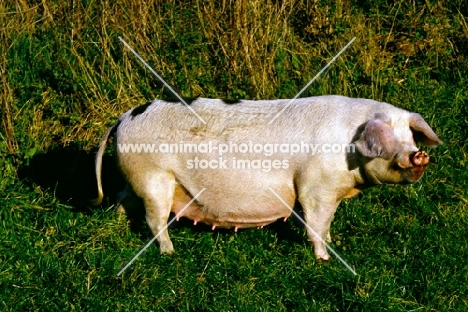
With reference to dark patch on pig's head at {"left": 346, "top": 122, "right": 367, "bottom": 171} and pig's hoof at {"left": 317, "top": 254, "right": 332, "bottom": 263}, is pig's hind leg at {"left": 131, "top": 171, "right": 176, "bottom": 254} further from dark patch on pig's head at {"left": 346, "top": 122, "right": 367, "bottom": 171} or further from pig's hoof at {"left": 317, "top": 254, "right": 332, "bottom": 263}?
dark patch on pig's head at {"left": 346, "top": 122, "right": 367, "bottom": 171}

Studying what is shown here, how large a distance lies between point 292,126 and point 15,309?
6.73 feet

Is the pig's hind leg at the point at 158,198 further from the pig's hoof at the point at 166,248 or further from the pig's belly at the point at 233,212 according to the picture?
the pig's belly at the point at 233,212

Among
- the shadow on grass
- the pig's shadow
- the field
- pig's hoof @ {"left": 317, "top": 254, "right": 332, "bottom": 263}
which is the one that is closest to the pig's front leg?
pig's hoof @ {"left": 317, "top": 254, "right": 332, "bottom": 263}

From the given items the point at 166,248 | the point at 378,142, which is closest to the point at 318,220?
the point at 378,142

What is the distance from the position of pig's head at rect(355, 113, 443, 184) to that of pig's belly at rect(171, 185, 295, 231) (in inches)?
22.8

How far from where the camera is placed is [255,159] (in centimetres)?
519

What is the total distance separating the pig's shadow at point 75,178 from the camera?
19.8 ft

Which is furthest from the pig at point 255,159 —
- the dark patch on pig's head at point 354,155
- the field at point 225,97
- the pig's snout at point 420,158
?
the field at point 225,97

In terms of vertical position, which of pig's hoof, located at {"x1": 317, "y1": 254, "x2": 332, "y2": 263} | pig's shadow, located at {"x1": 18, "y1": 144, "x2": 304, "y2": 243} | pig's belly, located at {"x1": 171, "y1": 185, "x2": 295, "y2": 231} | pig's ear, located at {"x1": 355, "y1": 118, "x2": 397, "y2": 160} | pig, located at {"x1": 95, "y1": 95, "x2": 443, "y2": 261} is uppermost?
pig's ear, located at {"x1": 355, "y1": 118, "x2": 397, "y2": 160}

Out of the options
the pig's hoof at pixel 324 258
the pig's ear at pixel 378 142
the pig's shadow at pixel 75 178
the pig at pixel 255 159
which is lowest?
the pig's shadow at pixel 75 178

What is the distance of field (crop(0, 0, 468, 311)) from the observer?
4.88m

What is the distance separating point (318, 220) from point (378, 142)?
694 mm

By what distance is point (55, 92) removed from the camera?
6.94 m

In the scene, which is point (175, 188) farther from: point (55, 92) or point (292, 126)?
point (55, 92)
